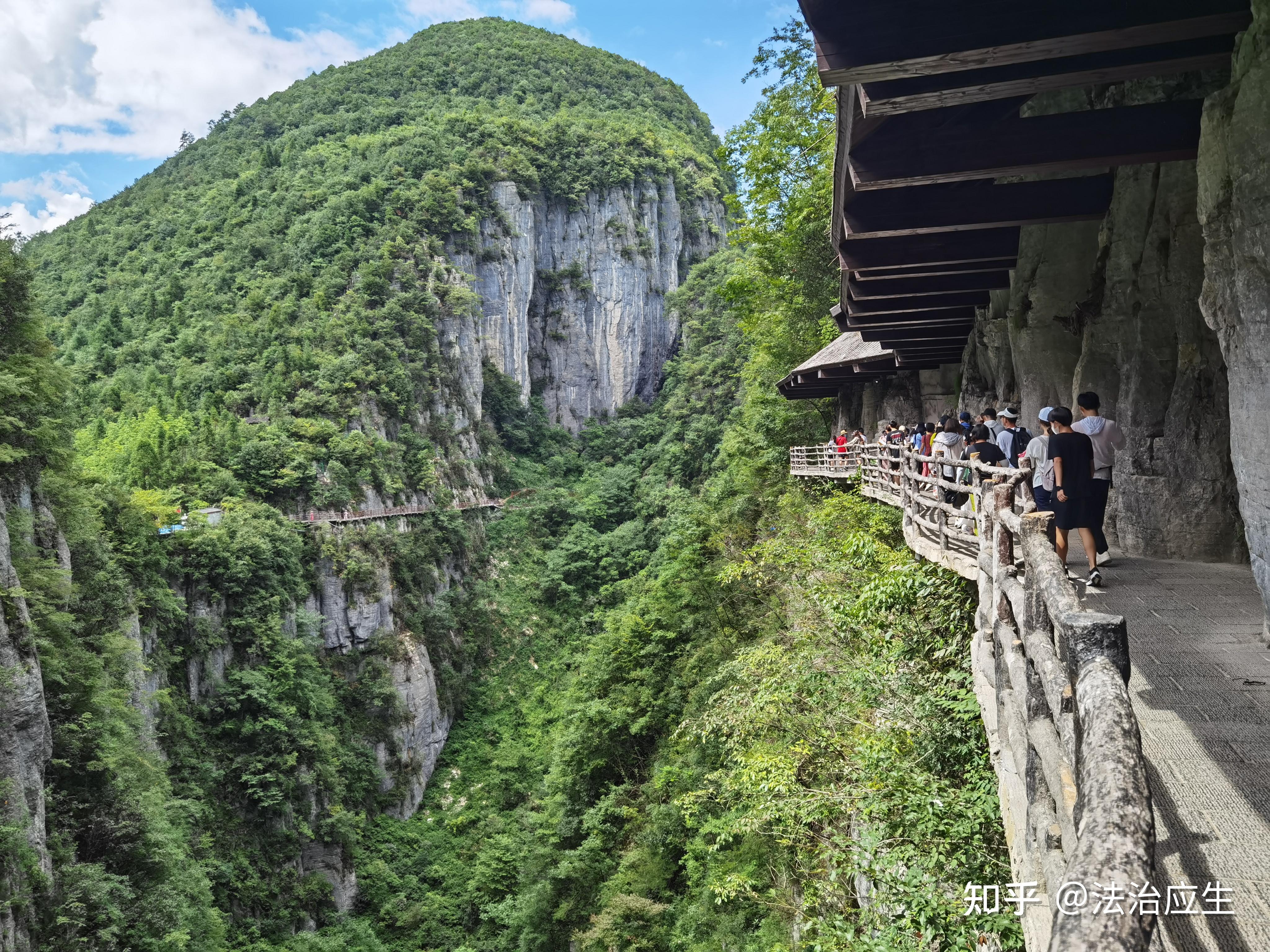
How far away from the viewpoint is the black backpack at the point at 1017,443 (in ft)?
27.9

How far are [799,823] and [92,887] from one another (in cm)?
1403

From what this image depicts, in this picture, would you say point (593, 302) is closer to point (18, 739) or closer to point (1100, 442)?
point (18, 739)

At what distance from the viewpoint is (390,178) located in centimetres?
5353

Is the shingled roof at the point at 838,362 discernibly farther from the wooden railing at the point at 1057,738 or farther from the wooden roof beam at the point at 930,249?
the wooden railing at the point at 1057,738

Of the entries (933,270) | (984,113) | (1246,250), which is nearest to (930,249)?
(933,270)

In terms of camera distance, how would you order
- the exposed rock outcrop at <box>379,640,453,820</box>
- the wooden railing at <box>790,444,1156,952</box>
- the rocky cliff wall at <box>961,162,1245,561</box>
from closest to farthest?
the wooden railing at <box>790,444,1156,952</box> < the rocky cliff wall at <box>961,162,1245,561</box> < the exposed rock outcrop at <box>379,640,453,820</box>

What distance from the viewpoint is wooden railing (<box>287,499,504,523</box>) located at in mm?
32219

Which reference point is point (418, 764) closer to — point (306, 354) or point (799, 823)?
point (306, 354)

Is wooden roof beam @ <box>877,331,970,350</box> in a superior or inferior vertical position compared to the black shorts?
superior

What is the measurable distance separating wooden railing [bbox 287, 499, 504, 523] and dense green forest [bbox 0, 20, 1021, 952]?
22.3 inches

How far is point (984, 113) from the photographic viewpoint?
5652mm

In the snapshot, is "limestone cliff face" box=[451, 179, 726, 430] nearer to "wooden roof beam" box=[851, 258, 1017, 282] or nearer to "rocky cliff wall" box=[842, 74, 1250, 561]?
"wooden roof beam" box=[851, 258, 1017, 282]

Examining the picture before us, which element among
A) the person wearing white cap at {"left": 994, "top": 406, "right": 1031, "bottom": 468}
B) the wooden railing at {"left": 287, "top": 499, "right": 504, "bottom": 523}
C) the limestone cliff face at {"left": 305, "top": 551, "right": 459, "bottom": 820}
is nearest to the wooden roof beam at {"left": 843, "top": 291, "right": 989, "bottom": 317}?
the person wearing white cap at {"left": 994, "top": 406, "right": 1031, "bottom": 468}

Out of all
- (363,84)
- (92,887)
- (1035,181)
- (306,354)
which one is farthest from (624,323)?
(1035,181)
